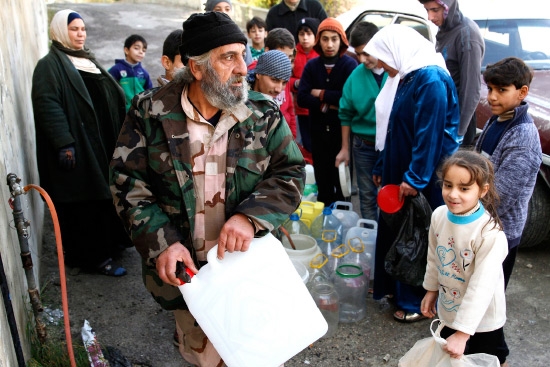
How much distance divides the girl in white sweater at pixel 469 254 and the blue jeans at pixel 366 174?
1776mm

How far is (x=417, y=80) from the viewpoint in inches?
126

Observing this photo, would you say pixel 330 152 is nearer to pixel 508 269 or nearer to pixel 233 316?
pixel 508 269

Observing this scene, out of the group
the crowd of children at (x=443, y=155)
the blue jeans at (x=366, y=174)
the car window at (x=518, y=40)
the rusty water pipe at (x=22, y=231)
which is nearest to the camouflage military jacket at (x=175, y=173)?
the crowd of children at (x=443, y=155)

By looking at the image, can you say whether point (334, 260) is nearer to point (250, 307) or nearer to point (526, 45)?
point (250, 307)

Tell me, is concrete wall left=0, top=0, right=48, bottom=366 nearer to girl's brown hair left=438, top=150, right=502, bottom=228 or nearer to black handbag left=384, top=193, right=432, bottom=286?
girl's brown hair left=438, top=150, right=502, bottom=228

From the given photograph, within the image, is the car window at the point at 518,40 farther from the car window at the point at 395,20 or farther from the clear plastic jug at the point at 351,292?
the clear plastic jug at the point at 351,292

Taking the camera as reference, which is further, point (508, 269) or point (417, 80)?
point (417, 80)

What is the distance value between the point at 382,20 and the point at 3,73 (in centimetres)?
505

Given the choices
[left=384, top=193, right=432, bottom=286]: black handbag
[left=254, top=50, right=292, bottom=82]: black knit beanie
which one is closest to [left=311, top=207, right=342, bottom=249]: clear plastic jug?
[left=384, top=193, right=432, bottom=286]: black handbag

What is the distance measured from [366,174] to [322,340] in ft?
4.88

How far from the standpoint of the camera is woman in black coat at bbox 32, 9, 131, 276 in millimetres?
3717

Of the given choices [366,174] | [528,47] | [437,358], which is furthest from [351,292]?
[528,47]

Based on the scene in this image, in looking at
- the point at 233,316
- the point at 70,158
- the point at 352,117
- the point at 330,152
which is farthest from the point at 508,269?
the point at 70,158

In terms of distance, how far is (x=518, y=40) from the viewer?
5.43 meters
